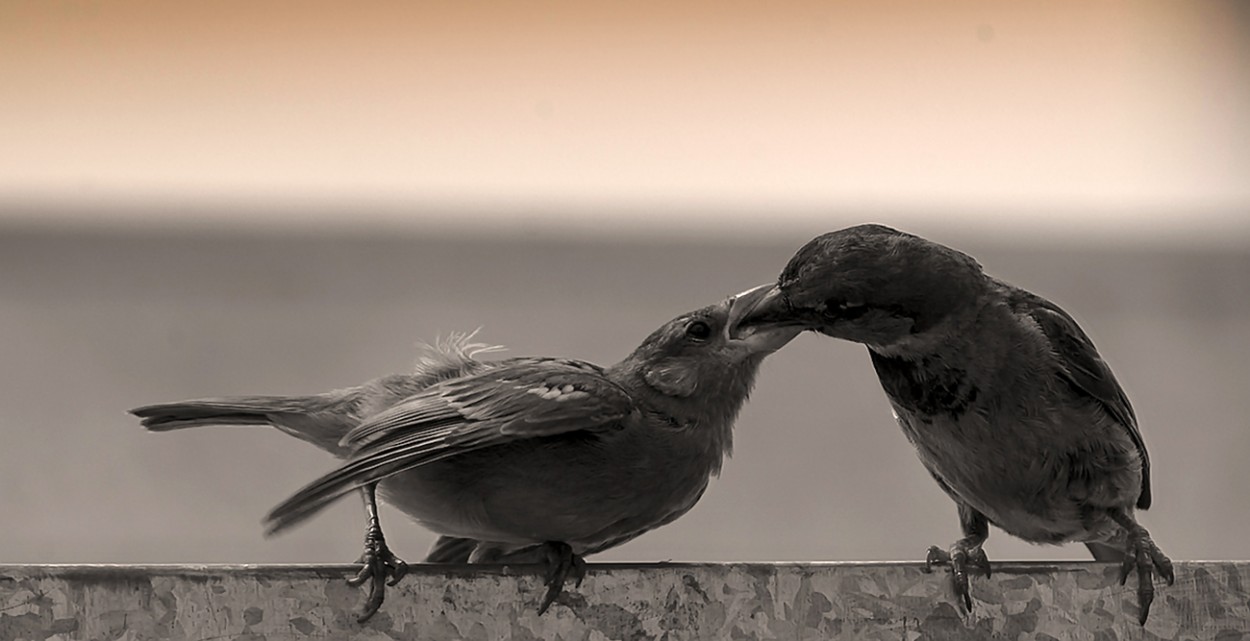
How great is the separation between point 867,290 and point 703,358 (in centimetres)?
26

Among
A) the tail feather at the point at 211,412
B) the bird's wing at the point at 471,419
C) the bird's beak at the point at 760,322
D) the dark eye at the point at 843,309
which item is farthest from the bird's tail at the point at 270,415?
the dark eye at the point at 843,309

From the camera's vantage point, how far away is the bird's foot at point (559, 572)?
1080 millimetres

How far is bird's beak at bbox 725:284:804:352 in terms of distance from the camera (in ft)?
4.00

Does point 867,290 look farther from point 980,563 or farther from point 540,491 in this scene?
point 540,491

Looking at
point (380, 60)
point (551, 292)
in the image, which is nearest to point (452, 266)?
point (551, 292)

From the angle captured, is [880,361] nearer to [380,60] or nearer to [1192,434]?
[380,60]

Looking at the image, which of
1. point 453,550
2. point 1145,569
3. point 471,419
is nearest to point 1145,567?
point 1145,569

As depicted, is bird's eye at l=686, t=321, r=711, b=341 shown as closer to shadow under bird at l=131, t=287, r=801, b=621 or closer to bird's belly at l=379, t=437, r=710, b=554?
shadow under bird at l=131, t=287, r=801, b=621

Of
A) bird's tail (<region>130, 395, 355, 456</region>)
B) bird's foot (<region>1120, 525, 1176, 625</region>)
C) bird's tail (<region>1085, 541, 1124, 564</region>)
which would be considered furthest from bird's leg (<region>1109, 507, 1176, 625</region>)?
bird's tail (<region>130, 395, 355, 456</region>)

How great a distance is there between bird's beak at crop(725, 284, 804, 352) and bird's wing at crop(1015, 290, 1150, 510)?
26cm

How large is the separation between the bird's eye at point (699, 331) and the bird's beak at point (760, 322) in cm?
3

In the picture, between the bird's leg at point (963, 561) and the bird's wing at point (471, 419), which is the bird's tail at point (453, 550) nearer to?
the bird's wing at point (471, 419)

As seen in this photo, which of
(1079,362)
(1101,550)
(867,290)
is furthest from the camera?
(1101,550)

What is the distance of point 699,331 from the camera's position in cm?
143
